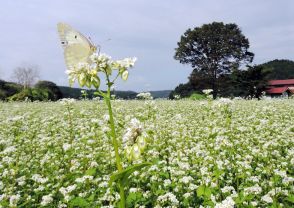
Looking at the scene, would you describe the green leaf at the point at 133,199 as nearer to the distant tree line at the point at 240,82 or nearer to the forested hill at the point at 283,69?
the distant tree line at the point at 240,82

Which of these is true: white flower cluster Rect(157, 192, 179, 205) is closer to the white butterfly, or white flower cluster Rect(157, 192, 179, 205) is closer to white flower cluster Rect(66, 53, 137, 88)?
the white butterfly

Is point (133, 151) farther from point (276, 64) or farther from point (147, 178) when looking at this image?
point (276, 64)

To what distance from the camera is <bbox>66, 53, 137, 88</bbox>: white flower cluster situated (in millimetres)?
2760

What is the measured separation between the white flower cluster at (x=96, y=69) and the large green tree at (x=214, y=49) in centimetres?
5456

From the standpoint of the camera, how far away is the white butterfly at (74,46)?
3.74m

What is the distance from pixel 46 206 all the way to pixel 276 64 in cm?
11421

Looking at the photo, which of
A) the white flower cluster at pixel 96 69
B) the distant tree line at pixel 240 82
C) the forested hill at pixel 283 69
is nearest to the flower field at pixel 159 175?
the white flower cluster at pixel 96 69

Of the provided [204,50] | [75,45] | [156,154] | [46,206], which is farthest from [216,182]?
[204,50]

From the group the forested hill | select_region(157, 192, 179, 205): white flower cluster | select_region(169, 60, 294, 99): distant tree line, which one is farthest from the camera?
the forested hill

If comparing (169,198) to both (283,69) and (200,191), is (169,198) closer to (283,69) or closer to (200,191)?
(200,191)

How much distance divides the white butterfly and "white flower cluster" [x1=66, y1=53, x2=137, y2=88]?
0.86 meters

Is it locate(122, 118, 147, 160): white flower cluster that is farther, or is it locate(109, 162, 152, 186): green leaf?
locate(122, 118, 147, 160): white flower cluster

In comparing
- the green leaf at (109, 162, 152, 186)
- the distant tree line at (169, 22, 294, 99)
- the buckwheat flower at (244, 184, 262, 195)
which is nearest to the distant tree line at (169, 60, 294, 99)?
the distant tree line at (169, 22, 294, 99)

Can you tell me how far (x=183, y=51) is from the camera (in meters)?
59.5
